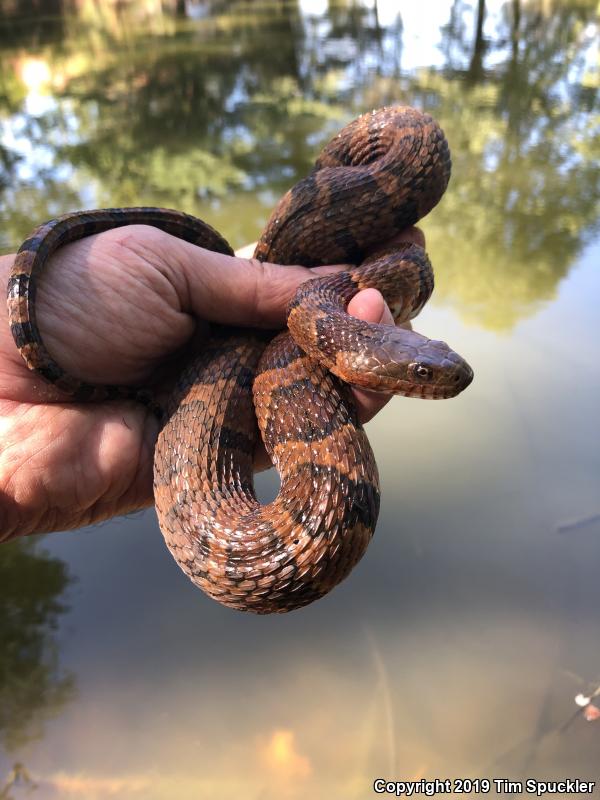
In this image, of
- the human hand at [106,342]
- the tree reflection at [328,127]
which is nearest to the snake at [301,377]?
the human hand at [106,342]

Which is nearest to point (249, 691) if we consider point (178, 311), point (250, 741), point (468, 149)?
point (250, 741)

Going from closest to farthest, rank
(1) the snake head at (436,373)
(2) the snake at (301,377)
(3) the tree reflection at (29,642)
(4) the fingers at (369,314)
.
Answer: (2) the snake at (301,377) → (1) the snake head at (436,373) → (4) the fingers at (369,314) → (3) the tree reflection at (29,642)

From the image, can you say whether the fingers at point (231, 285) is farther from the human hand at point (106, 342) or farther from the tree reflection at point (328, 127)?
the tree reflection at point (328, 127)

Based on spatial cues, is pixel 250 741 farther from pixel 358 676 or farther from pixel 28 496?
pixel 28 496

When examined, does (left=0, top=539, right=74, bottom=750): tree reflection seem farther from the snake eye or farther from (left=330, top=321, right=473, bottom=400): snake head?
the snake eye

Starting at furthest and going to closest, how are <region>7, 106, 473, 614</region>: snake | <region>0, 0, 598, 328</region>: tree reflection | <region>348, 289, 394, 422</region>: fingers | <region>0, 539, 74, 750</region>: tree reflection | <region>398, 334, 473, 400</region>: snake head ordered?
<region>0, 0, 598, 328</region>: tree reflection
<region>0, 539, 74, 750</region>: tree reflection
<region>348, 289, 394, 422</region>: fingers
<region>398, 334, 473, 400</region>: snake head
<region>7, 106, 473, 614</region>: snake

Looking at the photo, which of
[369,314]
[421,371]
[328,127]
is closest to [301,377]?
[369,314]

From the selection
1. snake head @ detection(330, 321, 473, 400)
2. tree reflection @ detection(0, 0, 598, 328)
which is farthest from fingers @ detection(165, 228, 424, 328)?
tree reflection @ detection(0, 0, 598, 328)

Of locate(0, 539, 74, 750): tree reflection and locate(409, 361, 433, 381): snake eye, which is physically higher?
locate(409, 361, 433, 381): snake eye
